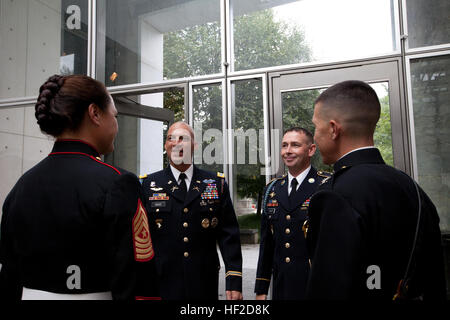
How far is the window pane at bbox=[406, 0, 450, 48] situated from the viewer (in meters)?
3.06

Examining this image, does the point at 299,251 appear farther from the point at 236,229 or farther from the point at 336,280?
the point at 336,280

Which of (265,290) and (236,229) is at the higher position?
(236,229)

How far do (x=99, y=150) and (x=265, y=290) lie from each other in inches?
65.2

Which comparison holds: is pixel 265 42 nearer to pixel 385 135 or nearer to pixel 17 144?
pixel 385 135

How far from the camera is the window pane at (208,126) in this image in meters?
3.66

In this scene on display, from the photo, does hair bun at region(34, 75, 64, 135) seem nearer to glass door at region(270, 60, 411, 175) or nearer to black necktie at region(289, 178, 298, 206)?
→ black necktie at region(289, 178, 298, 206)

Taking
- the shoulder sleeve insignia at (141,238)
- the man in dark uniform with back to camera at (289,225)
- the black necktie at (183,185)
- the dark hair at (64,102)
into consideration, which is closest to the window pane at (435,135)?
the man in dark uniform with back to camera at (289,225)

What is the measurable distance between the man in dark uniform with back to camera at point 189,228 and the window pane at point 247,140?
1.04 meters

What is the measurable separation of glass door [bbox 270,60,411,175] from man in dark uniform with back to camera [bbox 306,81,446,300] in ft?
6.96

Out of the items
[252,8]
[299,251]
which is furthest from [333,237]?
[252,8]

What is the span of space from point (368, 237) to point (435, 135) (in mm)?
2579

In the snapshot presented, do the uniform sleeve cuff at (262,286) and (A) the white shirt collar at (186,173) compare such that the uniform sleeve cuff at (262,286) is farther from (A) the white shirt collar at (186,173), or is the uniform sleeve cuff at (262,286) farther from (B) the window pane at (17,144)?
(B) the window pane at (17,144)

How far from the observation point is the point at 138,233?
40.3 inches

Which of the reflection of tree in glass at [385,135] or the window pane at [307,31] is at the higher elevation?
the window pane at [307,31]
